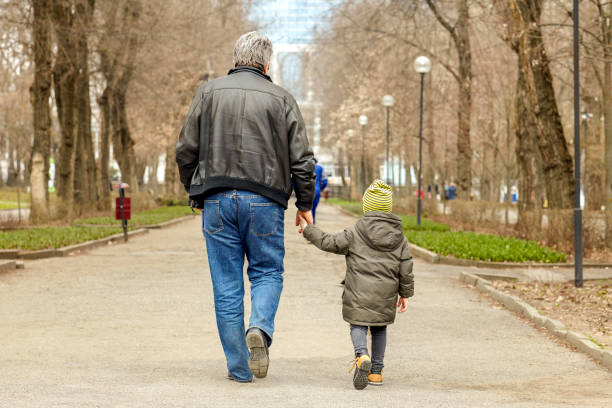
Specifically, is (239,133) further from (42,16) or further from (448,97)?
(448,97)

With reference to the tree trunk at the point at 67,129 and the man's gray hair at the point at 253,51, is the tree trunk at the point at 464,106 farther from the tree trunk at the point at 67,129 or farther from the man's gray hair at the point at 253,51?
the man's gray hair at the point at 253,51

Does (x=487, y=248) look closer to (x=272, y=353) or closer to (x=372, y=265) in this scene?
(x=272, y=353)

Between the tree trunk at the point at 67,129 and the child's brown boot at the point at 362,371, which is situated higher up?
the tree trunk at the point at 67,129

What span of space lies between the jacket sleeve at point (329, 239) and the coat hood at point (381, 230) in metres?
0.11

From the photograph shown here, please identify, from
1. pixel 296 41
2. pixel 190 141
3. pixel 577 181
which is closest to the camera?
pixel 190 141

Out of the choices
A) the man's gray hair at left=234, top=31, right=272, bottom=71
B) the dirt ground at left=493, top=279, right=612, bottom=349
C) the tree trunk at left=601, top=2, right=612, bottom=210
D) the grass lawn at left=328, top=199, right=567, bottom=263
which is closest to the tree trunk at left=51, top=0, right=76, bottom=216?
the grass lawn at left=328, top=199, right=567, bottom=263

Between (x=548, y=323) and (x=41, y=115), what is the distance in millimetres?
19095

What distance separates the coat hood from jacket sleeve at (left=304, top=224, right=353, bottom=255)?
0.11 metres

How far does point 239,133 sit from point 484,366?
9.04ft

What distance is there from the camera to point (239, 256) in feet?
18.5

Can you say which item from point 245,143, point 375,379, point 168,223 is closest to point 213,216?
point 245,143

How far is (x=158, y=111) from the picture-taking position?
45281mm

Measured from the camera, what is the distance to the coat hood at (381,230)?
5859mm

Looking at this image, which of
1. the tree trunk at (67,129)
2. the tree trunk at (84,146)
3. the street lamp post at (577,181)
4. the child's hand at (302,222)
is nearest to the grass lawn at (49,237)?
the tree trunk at (67,129)
